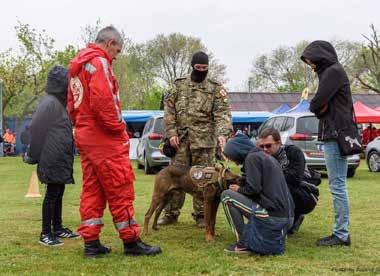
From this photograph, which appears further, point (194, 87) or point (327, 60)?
point (194, 87)

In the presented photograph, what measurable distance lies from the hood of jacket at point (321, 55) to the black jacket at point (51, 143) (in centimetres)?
249

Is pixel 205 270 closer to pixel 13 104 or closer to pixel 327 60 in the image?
pixel 327 60

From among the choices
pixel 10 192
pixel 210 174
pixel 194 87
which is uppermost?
pixel 194 87

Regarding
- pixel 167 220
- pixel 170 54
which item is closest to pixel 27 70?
pixel 170 54

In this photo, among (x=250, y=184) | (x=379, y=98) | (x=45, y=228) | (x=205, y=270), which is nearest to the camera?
(x=205, y=270)

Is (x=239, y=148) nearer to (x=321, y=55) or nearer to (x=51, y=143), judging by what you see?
(x=321, y=55)

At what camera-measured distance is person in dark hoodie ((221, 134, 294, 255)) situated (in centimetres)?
552

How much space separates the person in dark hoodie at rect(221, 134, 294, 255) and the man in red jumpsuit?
2.98 ft

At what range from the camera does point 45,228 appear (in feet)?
20.3

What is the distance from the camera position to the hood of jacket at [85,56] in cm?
527

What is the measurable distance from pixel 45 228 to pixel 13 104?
37621 millimetres

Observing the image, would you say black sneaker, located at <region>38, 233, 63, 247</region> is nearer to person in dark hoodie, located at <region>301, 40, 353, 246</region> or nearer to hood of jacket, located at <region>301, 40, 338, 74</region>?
person in dark hoodie, located at <region>301, 40, 353, 246</region>

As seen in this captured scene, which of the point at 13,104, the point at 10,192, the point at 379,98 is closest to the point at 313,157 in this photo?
the point at 10,192

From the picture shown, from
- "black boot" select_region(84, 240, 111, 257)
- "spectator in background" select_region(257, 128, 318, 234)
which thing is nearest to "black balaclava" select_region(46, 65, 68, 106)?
"black boot" select_region(84, 240, 111, 257)
